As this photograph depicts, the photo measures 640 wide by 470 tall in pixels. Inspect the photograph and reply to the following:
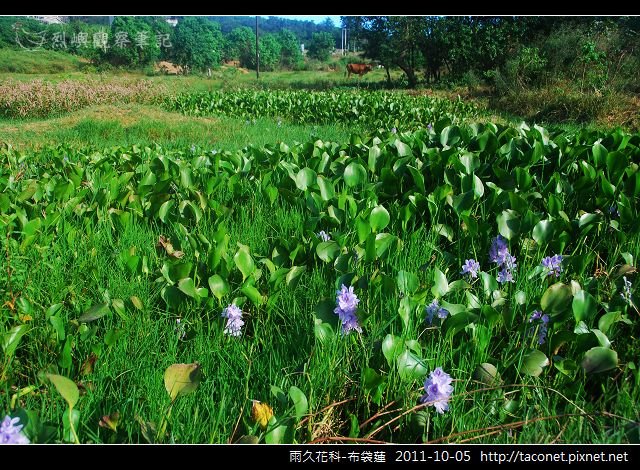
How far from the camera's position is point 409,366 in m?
1.62

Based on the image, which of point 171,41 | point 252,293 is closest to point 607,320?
point 252,293

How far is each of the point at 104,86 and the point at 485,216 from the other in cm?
1758

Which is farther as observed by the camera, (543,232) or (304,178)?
(304,178)

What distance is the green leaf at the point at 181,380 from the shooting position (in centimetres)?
150

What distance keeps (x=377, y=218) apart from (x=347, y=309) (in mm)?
916

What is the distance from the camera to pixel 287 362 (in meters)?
1.86

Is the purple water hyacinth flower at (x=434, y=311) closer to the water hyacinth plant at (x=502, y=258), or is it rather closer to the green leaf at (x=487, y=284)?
the green leaf at (x=487, y=284)

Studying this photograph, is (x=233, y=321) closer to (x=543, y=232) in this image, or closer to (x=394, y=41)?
(x=543, y=232)

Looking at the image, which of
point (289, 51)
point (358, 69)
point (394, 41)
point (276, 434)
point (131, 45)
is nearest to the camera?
point (276, 434)

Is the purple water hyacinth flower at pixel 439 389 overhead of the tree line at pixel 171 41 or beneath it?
beneath

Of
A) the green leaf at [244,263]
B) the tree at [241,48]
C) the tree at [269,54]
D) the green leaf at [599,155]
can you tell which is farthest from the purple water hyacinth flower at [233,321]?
the tree at [269,54]

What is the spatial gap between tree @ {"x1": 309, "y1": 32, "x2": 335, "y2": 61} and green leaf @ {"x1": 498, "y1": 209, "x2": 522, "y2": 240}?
49270 millimetres

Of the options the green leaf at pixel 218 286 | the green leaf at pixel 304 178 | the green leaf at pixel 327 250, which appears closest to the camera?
the green leaf at pixel 218 286
